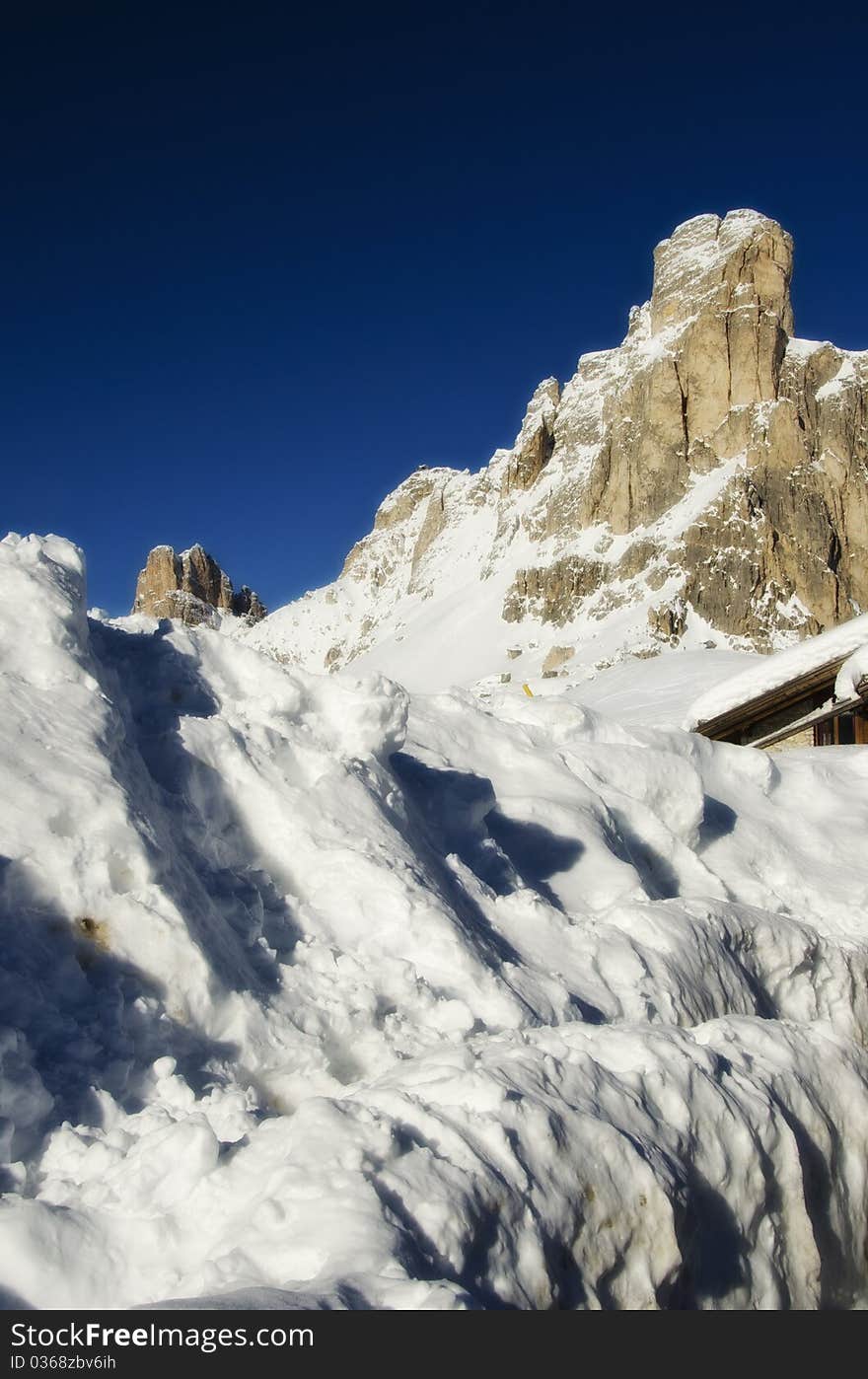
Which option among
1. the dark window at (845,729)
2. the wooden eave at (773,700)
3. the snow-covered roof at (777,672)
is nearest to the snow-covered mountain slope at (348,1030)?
the snow-covered roof at (777,672)

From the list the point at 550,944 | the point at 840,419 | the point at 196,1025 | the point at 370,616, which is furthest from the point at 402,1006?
the point at 370,616

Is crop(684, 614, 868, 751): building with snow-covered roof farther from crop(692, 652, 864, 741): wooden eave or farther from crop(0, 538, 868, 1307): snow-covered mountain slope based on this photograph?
crop(0, 538, 868, 1307): snow-covered mountain slope

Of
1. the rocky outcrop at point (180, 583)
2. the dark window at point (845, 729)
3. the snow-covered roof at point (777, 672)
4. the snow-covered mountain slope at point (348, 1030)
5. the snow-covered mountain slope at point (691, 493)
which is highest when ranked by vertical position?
the rocky outcrop at point (180, 583)

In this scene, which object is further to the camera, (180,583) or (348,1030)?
(180,583)

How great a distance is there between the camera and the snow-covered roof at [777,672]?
640 inches

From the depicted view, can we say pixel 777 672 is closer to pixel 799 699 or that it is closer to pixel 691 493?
pixel 799 699

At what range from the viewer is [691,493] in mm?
101312

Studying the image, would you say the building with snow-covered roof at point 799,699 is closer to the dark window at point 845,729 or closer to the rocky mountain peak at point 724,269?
the dark window at point 845,729

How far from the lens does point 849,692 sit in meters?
15.6

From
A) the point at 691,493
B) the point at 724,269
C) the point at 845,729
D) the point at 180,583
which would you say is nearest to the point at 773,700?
the point at 845,729

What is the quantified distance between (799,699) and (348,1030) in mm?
14111

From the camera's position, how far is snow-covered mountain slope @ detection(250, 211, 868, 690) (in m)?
93.7

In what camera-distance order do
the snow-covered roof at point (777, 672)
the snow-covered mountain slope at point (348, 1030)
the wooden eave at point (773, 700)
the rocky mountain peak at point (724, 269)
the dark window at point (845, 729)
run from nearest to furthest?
the snow-covered mountain slope at point (348, 1030) < the snow-covered roof at point (777, 672) < the wooden eave at point (773, 700) < the dark window at point (845, 729) < the rocky mountain peak at point (724, 269)

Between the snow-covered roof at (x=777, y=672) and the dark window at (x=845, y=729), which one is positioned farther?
the dark window at (x=845, y=729)
